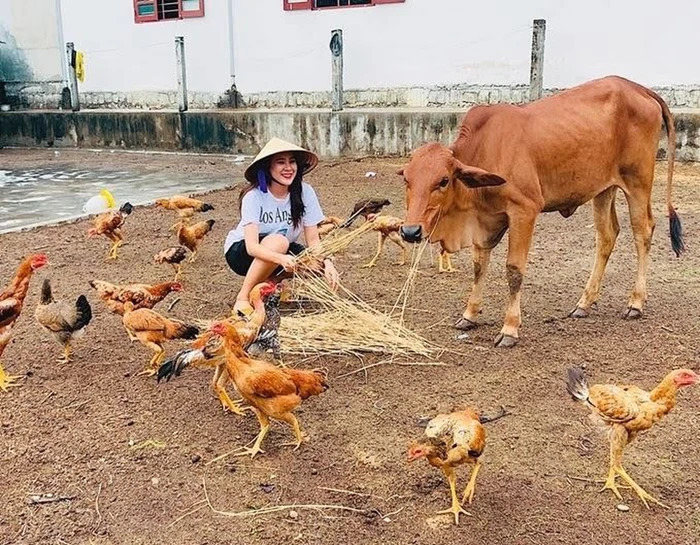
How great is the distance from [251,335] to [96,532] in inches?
57.5

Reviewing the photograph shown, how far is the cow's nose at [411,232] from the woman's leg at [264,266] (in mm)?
951

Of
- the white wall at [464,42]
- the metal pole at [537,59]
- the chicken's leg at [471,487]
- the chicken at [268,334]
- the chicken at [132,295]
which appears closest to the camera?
Result: the chicken's leg at [471,487]

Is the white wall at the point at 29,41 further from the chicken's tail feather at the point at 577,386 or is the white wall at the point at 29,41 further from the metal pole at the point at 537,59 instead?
the chicken's tail feather at the point at 577,386

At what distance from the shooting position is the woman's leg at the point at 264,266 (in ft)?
16.5

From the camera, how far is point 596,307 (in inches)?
227

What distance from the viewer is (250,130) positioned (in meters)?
15.1

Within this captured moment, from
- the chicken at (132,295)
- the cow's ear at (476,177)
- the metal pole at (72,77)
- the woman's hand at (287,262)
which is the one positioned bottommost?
the chicken at (132,295)

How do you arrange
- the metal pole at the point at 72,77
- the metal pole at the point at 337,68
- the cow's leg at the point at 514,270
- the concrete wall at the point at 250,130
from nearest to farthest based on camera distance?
the cow's leg at the point at 514,270 < the concrete wall at the point at 250,130 < the metal pole at the point at 337,68 < the metal pole at the point at 72,77

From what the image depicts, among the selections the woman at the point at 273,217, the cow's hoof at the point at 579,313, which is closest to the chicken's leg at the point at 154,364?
the woman at the point at 273,217

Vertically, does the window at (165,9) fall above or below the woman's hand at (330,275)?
above

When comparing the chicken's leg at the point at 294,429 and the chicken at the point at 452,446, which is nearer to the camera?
the chicken at the point at 452,446

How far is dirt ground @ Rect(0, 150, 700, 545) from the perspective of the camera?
3.11 m

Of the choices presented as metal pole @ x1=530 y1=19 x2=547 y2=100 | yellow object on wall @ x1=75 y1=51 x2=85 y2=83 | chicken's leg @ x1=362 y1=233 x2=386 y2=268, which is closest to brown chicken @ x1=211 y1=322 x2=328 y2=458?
chicken's leg @ x1=362 y1=233 x2=386 y2=268

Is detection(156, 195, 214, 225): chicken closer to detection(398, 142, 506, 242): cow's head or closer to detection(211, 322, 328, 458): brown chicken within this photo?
detection(398, 142, 506, 242): cow's head
